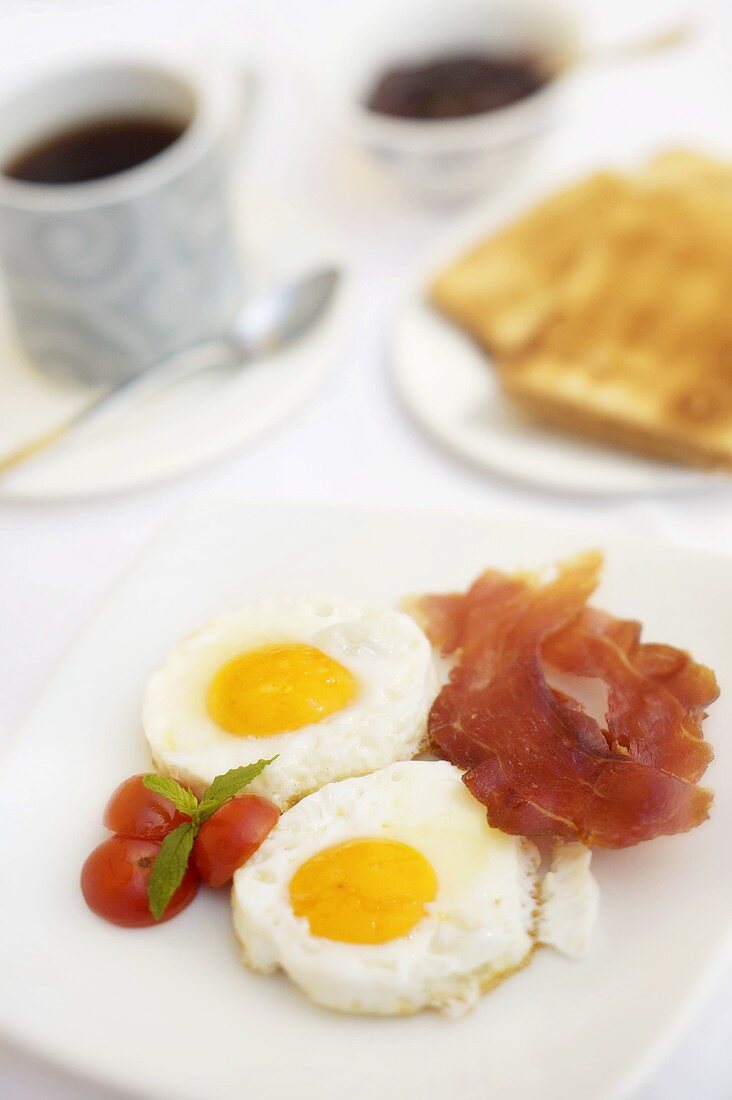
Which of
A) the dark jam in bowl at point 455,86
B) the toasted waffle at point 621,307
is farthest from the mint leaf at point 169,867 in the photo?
the dark jam in bowl at point 455,86

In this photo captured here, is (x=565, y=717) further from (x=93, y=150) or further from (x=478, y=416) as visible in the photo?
(x=93, y=150)

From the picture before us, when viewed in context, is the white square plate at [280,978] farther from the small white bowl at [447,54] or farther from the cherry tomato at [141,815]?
the small white bowl at [447,54]

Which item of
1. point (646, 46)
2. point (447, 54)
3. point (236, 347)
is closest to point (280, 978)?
point (236, 347)

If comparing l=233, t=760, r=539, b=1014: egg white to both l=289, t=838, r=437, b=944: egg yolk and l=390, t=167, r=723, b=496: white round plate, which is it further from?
l=390, t=167, r=723, b=496: white round plate

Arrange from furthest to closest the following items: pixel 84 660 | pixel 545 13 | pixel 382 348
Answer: pixel 545 13 < pixel 382 348 < pixel 84 660

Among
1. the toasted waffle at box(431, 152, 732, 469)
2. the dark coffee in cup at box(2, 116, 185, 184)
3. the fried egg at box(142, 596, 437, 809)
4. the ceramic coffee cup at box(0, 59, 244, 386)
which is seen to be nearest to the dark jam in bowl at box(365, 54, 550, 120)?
the toasted waffle at box(431, 152, 732, 469)

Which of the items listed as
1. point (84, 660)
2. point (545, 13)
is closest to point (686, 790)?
point (84, 660)

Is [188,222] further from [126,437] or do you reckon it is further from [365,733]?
[365,733]
